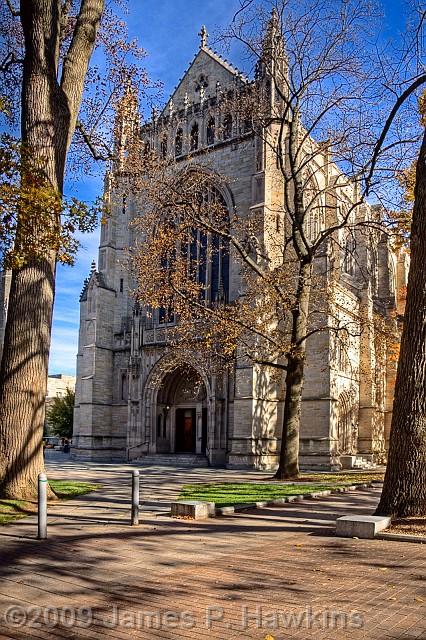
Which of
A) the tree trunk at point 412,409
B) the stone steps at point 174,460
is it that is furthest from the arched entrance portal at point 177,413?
the tree trunk at point 412,409

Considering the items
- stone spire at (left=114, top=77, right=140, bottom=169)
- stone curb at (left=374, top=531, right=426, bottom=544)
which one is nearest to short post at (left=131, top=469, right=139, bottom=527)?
stone curb at (left=374, top=531, right=426, bottom=544)

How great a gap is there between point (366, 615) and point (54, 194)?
772 cm

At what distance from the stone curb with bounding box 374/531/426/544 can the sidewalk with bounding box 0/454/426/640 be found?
21cm

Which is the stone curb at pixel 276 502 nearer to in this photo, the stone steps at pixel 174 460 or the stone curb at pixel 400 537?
the stone curb at pixel 400 537

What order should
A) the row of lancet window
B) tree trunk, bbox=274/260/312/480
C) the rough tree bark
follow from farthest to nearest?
the row of lancet window, tree trunk, bbox=274/260/312/480, the rough tree bark

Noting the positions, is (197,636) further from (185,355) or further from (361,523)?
(185,355)

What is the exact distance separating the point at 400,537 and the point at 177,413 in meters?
25.5

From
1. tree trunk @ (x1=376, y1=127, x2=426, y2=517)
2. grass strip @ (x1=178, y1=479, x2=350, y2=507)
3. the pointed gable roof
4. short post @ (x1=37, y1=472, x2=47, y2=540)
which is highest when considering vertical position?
the pointed gable roof

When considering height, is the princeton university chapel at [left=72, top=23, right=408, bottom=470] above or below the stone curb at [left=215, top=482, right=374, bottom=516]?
above

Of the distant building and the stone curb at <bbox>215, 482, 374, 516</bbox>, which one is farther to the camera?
the distant building

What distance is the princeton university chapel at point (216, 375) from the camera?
88.0 ft

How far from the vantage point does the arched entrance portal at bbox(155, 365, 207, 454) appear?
1276 inches

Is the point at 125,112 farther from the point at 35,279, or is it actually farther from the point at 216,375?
the point at 216,375

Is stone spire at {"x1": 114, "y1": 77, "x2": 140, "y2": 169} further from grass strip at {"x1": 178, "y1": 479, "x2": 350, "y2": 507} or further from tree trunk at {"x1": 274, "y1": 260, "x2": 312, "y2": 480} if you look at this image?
grass strip at {"x1": 178, "y1": 479, "x2": 350, "y2": 507}
